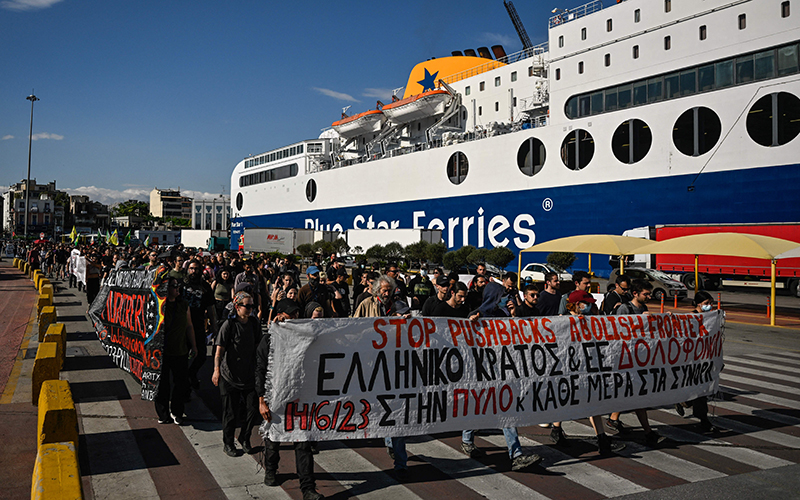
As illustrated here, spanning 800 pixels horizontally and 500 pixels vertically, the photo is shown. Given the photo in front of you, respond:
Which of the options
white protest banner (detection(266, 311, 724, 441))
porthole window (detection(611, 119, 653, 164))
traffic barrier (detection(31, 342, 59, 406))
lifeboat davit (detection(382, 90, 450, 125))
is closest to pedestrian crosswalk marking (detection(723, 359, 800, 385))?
white protest banner (detection(266, 311, 724, 441))

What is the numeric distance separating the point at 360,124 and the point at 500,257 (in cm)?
2637

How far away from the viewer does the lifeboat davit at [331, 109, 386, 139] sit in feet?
188

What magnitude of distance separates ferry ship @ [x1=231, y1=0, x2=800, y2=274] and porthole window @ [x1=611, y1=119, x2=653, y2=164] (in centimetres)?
8

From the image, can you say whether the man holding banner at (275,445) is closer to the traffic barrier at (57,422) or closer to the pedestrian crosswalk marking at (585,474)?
the traffic barrier at (57,422)

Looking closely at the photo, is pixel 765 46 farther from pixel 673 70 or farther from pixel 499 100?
pixel 499 100

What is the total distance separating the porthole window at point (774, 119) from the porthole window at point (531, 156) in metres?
13.0

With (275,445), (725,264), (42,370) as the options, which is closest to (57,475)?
(275,445)

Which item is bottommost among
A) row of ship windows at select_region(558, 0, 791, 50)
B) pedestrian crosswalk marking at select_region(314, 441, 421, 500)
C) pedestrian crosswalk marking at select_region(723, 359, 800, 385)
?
pedestrian crosswalk marking at select_region(314, 441, 421, 500)

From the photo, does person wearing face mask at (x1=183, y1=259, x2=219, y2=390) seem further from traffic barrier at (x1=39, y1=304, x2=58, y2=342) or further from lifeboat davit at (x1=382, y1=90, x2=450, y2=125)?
lifeboat davit at (x1=382, y1=90, x2=450, y2=125)

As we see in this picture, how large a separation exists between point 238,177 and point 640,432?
81.8 m

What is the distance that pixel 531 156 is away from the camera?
1559 inches

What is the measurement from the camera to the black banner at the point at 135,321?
7234 millimetres

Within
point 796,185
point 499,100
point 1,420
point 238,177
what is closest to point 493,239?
point 499,100

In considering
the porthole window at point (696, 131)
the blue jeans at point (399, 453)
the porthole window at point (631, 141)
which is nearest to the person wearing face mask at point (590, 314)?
the blue jeans at point (399, 453)
